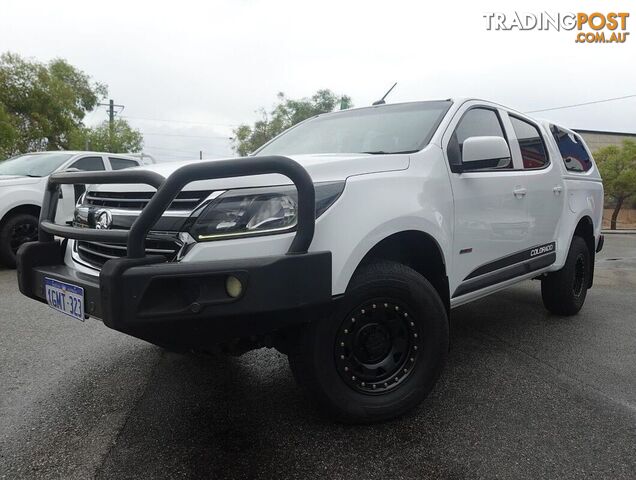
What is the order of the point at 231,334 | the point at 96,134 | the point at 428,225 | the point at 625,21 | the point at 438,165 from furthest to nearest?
the point at 96,134 < the point at 625,21 < the point at 438,165 < the point at 428,225 < the point at 231,334

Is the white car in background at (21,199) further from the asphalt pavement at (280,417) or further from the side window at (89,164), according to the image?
the asphalt pavement at (280,417)

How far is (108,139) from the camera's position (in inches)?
1353

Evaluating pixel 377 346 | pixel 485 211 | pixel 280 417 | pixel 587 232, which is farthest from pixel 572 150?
pixel 280 417

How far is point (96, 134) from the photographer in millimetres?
33500

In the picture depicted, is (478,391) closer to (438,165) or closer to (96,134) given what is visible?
(438,165)

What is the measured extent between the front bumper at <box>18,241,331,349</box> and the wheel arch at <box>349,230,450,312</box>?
1.92ft

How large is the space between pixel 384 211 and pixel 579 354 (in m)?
2.18

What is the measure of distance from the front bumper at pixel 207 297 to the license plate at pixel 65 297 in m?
0.21

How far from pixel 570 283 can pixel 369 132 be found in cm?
245

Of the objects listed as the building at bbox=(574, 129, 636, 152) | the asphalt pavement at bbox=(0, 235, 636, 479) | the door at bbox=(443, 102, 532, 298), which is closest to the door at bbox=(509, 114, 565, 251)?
the door at bbox=(443, 102, 532, 298)

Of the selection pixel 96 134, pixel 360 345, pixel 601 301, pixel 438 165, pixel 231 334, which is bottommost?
pixel 601 301

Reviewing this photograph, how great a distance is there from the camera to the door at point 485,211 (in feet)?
9.76

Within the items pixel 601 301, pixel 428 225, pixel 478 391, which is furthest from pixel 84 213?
pixel 601 301

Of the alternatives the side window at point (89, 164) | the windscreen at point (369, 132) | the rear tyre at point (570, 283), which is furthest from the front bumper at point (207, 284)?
the side window at point (89, 164)
